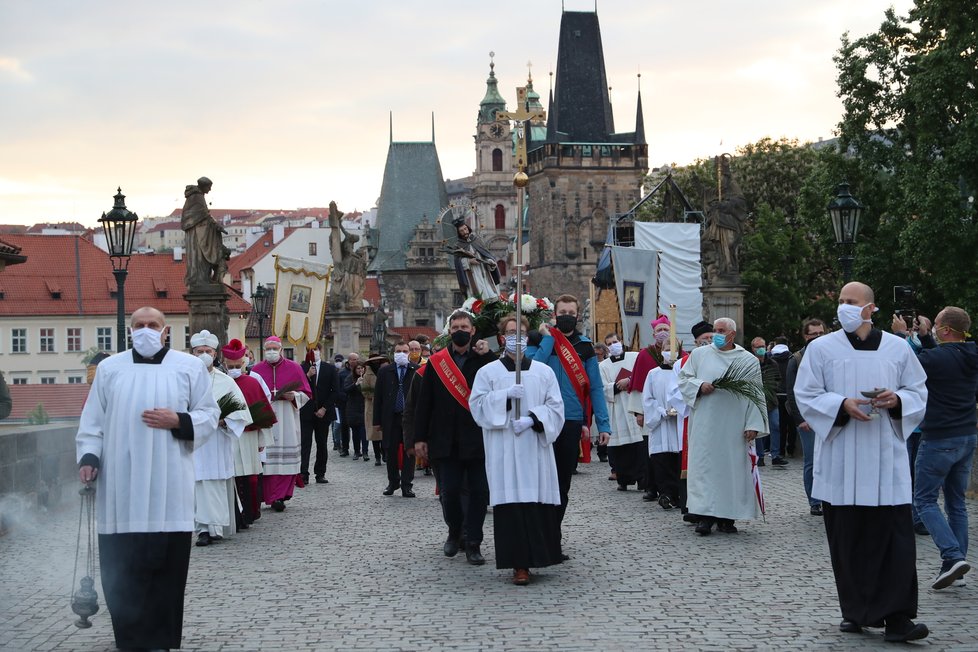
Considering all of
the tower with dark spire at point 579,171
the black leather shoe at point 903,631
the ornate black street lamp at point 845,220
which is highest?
the tower with dark spire at point 579,171

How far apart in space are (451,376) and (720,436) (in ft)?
9.93

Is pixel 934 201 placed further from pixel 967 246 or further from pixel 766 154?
pixel 766 154

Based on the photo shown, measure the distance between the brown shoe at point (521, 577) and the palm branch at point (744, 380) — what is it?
3.70 meters

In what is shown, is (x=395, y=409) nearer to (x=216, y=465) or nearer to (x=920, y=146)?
(x=216, y=465)

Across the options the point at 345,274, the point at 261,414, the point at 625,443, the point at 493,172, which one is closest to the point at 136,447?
the point at 261,414

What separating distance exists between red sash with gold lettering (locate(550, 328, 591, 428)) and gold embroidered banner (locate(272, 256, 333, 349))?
57.2 feet

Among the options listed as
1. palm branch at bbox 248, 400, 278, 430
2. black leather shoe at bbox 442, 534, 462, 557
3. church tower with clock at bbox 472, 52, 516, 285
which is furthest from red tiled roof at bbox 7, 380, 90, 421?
church tower with clock at bbox 472, 52, 516, 285

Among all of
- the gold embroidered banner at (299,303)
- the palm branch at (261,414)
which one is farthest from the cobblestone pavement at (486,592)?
the gold embroidered banner at (299,303)

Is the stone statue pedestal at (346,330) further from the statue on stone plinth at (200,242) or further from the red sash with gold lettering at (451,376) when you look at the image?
the red sash with gold lettering at (451,376)

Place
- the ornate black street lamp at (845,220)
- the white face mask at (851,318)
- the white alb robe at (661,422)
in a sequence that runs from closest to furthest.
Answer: the white face mask at (851,318), the white alb robe at (661,422), the ornate black street lamp at (845,220)

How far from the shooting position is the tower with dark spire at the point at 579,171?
124750 mm

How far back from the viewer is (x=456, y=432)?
11719 mm

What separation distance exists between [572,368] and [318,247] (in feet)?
381

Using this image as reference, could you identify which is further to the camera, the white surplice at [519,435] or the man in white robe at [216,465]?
the man in white robe at [216,465]
